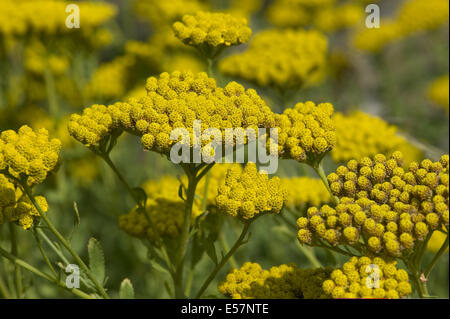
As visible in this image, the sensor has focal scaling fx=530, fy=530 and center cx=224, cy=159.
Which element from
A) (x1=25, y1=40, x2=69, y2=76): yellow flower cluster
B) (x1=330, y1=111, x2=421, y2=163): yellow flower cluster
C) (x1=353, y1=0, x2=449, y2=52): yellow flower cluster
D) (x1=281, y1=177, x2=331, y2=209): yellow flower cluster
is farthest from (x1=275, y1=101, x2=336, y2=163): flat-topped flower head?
(x1=353, y1=0, x2=449, y2=52): yellow flower cluster

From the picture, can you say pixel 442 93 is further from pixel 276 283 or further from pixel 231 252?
pixel 231 252

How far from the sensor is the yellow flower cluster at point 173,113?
1847 millimetres

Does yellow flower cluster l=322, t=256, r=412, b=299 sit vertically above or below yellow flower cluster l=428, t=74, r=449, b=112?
below

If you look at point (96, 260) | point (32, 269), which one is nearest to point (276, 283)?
point (96, 260)

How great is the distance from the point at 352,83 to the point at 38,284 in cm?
398

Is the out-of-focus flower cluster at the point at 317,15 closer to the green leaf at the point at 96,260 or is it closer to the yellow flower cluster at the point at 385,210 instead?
the yellow flower cluster at the point at 385,210

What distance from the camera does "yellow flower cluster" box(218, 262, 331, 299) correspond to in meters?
1.91

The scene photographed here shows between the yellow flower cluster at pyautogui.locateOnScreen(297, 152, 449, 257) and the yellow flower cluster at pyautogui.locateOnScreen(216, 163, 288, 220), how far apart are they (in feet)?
0.37

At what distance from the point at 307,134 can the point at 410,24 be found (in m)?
3.32

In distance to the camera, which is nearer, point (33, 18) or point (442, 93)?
point (33, 18)

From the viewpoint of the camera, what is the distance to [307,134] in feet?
6.54

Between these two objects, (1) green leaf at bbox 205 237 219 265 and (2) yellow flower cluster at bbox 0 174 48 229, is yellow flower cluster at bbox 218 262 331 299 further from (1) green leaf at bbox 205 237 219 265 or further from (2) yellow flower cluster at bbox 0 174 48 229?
(2) yellow flower cluster at bbox 0 174 48 229

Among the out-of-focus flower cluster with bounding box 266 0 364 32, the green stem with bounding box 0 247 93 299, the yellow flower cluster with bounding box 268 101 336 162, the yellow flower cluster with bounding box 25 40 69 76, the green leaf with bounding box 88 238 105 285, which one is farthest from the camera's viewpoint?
the out-of-focus flower cluster with bounding box 266 0 364 32

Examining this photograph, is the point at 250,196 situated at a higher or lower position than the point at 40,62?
lower
